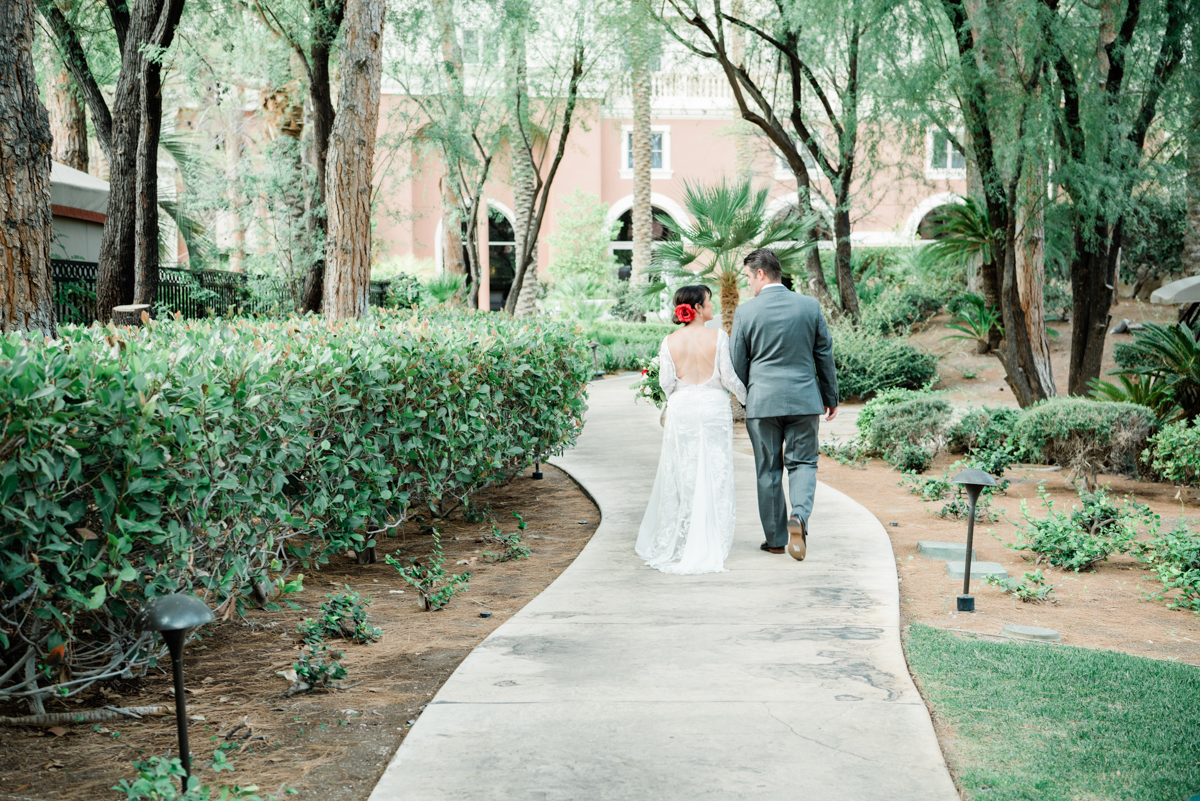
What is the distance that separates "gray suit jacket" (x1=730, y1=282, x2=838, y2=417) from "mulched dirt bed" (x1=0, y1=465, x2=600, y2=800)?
177cm

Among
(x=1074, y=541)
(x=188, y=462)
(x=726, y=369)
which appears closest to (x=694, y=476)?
(x=726, y=369)

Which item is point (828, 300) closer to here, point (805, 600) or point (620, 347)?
point (620, 347)

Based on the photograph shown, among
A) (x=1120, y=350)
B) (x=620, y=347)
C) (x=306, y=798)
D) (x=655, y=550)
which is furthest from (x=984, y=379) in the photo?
(x=306, y=798)

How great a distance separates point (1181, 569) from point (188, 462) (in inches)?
203

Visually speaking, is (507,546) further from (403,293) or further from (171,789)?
(403,293)

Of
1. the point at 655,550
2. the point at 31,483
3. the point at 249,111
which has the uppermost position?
the point at 249,111

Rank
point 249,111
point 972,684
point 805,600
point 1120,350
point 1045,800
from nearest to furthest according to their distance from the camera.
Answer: point 1045,800 < point 972,684 < point 805,600 < point 1120,350 < point 249,111

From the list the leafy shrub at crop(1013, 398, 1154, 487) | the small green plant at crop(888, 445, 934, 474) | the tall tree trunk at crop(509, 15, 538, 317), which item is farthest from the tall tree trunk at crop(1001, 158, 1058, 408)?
the tall tree trunk at crop(509, 15, 538, 317)

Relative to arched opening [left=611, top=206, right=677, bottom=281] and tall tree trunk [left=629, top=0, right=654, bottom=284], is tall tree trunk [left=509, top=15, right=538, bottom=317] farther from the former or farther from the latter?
arched opening [left=611, top=206, right=677, bottom=281]

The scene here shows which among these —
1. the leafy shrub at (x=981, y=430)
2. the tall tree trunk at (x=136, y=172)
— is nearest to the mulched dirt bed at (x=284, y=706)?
the leafy shrub at (x=981, y=430)

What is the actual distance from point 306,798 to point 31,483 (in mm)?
1308

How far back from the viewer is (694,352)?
6328 mm

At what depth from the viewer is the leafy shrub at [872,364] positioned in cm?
1656

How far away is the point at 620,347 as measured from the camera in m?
22.2
